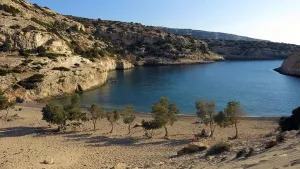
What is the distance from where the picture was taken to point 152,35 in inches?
6255

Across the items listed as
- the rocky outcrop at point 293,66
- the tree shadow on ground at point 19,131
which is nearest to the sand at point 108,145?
the tree shadow on ground at point 19,131

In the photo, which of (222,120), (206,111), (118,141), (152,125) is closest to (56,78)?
A: (118,141)

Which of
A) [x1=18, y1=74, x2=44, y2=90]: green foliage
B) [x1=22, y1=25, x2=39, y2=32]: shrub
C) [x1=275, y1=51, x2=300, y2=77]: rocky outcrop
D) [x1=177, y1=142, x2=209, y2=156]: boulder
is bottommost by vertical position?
[x1=177, y1=142, x2=209, y2=156]: boulder

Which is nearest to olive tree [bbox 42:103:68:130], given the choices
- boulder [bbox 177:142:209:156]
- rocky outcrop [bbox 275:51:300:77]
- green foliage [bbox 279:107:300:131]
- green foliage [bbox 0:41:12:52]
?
boulder [bbox 177:142:209:156]

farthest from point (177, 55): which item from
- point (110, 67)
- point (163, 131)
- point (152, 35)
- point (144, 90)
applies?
point (163, 131)

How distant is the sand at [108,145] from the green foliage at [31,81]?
1870cm

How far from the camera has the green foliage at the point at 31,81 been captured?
58.4 m

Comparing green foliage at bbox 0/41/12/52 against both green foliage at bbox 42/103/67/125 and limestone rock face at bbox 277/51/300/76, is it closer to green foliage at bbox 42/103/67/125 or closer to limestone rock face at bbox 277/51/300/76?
green foliage at bbox 42/103/67/125

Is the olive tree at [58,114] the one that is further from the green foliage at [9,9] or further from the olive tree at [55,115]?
the green foliage at [9,9]

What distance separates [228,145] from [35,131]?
73.8 ft

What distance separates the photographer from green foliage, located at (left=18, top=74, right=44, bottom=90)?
192ft

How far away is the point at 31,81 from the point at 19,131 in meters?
28.1

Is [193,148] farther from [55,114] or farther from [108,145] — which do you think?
[55,114]

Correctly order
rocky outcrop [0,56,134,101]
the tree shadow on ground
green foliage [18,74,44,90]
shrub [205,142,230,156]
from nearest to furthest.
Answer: shrub [205,142,230,156] → the tree shadow on ground → rocky outcrop [0,56,134,101] → green foliage [18,74,44,90]
